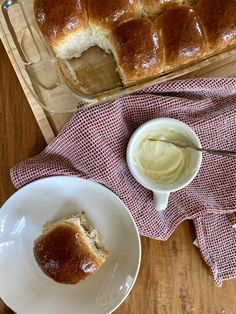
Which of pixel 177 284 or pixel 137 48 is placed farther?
pixel 177 284

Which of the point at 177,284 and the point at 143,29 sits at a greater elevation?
the point at 143,29

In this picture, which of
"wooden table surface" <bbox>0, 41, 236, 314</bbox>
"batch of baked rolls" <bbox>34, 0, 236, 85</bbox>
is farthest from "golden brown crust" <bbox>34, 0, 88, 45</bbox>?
"wooden table surface" <bbox>0, 41, 236, 314</bbox>

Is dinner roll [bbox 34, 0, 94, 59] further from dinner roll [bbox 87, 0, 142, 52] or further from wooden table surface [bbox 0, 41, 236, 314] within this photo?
wooden table surface [bbox 0, 41, 236, 314]

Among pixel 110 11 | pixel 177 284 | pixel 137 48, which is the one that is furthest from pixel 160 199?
pixel 110 11

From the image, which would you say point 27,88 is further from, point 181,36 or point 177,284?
point 177,284

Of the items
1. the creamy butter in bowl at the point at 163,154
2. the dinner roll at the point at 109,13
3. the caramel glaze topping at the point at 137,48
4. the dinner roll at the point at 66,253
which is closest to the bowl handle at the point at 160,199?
the creamy butter in bowl at the point at 163,154

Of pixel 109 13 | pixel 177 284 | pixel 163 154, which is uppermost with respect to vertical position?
pixel 109 13

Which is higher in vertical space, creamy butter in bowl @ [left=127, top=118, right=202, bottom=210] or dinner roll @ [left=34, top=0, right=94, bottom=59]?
dinner roll @ [left=34, top=0, right=94, bottom=59]
